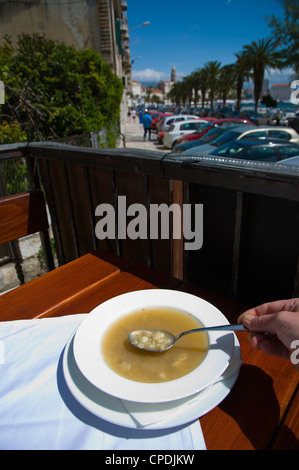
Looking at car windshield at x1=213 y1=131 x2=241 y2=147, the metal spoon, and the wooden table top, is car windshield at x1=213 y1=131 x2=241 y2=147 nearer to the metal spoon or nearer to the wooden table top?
the wooden table top

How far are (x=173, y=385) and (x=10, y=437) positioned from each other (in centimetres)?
42

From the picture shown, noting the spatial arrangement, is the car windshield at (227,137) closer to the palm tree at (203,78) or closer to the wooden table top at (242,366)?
the wooden table top at (242,366)

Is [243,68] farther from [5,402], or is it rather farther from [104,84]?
[5,402]

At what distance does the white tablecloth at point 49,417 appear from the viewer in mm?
715

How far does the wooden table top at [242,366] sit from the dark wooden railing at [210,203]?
1.62 feet

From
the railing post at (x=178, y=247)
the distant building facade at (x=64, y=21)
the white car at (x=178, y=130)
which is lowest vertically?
the white car at (x=178, y=130)

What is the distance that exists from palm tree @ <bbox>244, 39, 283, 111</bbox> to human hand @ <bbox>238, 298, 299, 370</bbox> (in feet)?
125

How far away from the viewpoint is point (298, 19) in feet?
96.7

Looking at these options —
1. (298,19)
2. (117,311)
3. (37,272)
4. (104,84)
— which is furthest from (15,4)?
(298,19)

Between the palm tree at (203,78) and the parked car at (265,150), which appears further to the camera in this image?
the palm tree at (203,78)

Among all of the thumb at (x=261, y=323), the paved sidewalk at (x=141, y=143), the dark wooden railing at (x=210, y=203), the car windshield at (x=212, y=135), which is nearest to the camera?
the thumb at (x=261, y=323)

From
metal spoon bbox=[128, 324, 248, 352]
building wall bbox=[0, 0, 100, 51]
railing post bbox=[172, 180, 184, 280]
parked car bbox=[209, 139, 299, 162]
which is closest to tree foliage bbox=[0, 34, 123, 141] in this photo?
building wall bbox=[0, 0, 100, 51]

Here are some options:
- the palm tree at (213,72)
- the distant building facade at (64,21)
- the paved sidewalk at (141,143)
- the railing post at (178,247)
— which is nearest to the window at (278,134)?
the paved sidewalk at (141,143)

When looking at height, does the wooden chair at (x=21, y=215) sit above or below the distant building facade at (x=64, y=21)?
below
